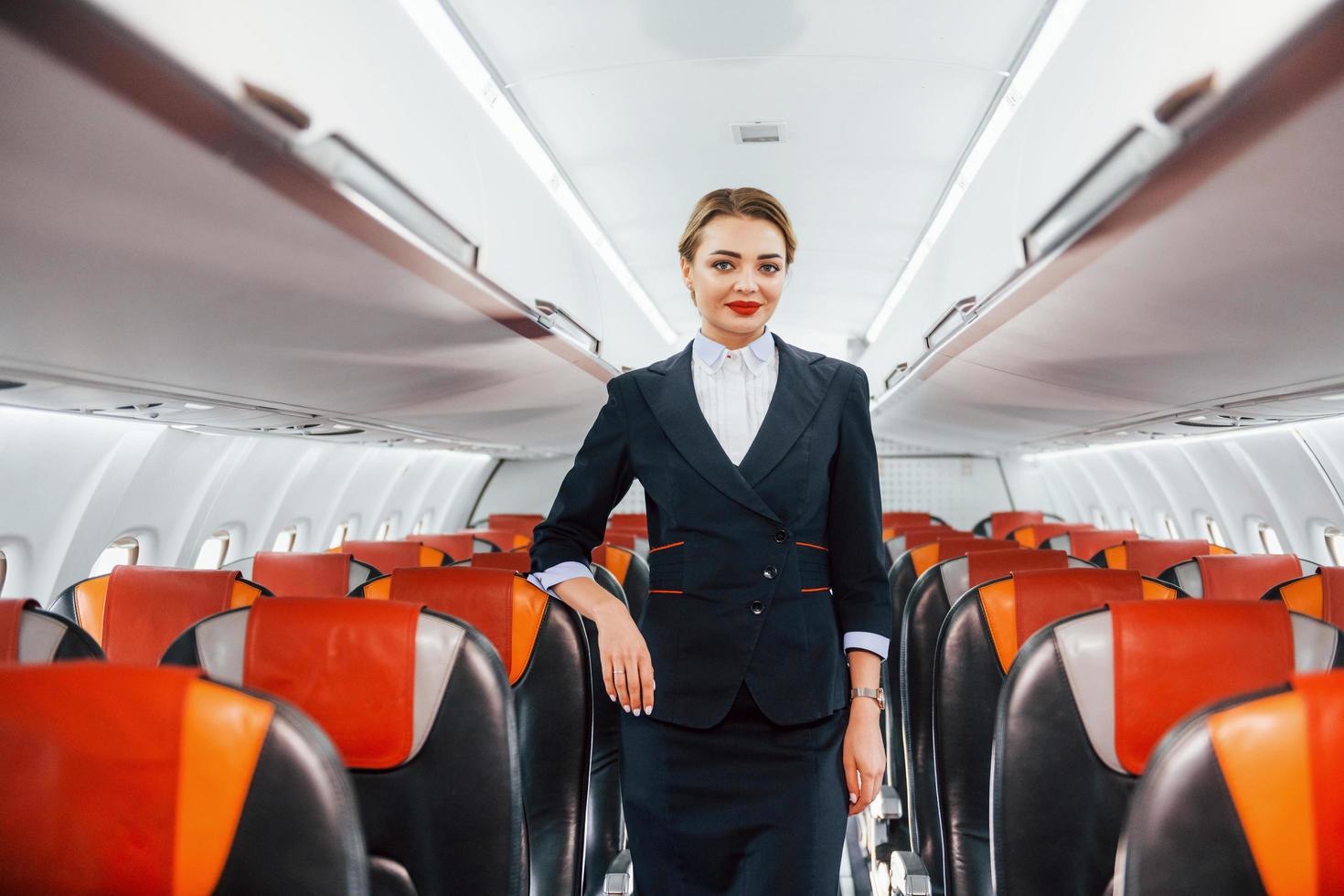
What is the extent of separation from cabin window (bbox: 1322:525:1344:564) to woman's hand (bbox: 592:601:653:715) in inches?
265

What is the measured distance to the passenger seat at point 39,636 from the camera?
2020 millimetres

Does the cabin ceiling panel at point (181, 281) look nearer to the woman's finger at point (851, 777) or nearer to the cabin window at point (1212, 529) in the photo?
the woman's finger at point (851, 777)

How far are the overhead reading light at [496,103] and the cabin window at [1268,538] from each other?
594cm

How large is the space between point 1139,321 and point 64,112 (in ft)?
10.3

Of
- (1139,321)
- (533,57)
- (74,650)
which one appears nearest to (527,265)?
(533,57)

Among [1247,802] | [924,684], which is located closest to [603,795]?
[924,684]

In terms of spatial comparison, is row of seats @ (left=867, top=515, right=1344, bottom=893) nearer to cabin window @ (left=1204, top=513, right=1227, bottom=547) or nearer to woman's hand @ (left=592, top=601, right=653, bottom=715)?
woman's hand @ (left=592, top=601, right=653, bottom=715)

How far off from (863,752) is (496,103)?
9.96ft

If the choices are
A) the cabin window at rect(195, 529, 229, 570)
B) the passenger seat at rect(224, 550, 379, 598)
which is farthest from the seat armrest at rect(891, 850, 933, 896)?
the cabin window at rect(195, 529, 229, 570)

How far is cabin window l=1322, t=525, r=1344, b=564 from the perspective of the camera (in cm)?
625

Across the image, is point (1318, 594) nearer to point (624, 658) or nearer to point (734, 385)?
point (734, 385)

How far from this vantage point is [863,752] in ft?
4.77

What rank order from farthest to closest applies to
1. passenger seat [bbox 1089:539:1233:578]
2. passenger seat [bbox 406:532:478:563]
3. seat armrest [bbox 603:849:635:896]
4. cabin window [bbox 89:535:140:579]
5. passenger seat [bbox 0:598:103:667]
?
passenger seat [bbox 406:532:478:563], cabin window [bbox 89:535:140:579], passenger seat [bbox 1089:539:1233:578], seat armrest [bbox 603:849:635:896], passenger seat [bbox 0:598:103:667]

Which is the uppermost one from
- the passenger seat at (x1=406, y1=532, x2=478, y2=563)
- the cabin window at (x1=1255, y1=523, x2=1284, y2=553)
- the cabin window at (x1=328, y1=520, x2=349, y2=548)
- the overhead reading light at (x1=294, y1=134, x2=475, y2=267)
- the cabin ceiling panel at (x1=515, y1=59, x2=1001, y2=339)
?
the cabin ceiling panel at (x1=515, y1=59, x2=1001, y2=339)
